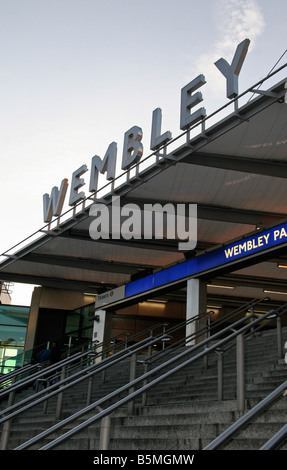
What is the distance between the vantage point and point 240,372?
6.06m

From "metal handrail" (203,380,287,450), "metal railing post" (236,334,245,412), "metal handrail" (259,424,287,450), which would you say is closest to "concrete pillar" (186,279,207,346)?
"metal railing post" (236,334,245,412)

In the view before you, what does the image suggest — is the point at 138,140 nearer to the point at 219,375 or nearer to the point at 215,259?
the point at 215,259

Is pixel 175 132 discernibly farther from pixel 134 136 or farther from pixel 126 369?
pixel 126 369

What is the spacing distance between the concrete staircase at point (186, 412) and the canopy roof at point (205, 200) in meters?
4.09

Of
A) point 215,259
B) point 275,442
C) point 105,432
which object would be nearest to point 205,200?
point 215,259

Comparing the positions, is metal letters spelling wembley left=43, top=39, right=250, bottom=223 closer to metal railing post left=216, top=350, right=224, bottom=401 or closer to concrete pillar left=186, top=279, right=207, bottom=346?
concrete pillar left=186, top=279, right=207, bottom=346

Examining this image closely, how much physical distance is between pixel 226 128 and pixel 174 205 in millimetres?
4250

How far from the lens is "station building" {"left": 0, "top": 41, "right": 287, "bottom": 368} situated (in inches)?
431

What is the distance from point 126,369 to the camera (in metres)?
9.22

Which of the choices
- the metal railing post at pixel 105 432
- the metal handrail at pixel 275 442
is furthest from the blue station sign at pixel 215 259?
the metal handrail at pixel 275 442

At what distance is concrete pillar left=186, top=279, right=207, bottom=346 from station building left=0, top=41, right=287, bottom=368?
0.03m

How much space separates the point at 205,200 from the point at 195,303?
9.71 ft

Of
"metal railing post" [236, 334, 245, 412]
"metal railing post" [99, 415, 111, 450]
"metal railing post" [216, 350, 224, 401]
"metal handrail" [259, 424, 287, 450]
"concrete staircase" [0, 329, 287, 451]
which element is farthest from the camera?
"metal railing post" [216, 350, 224, 401]
